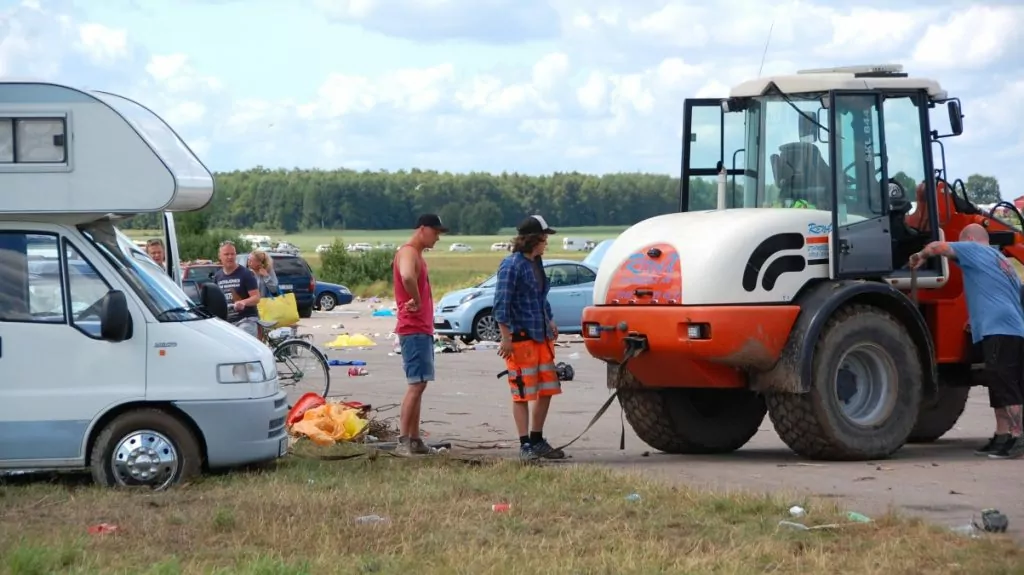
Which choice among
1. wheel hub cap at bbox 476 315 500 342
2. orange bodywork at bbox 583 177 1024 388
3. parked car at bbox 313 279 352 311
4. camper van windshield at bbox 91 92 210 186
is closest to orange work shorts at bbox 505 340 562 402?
orange bodywork at bbox 583 177 1024 388

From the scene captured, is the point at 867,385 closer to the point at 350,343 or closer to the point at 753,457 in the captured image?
the point at 753,457

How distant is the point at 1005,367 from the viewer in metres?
12.5

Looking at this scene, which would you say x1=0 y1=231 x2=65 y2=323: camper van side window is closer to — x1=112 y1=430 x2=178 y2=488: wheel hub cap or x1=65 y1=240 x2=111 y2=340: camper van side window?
x1=65 y1=240 x2=111 y2=340: camper van side window

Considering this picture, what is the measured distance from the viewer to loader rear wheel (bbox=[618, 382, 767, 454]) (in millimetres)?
13328

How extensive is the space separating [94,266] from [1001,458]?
7158 millimetres

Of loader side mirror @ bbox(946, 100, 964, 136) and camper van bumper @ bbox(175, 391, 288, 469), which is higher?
loader side mirror @ bbox(946, 100, 964, 136)

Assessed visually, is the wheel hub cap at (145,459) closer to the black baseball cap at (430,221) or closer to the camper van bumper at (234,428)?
the camper van bumper at (234,428)

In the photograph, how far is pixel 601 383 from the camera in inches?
816

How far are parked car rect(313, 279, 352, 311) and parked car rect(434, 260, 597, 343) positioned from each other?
18.2 m

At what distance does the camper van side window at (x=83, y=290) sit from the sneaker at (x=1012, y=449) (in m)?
7.04

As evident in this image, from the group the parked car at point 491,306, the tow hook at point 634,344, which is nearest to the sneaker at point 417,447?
the tow hook at point 634,344

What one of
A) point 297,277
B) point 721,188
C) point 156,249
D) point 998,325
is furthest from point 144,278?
point 297,277

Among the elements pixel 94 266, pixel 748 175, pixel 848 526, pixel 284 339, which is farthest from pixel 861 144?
pixel 284 339

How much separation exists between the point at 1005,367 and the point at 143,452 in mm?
6686
